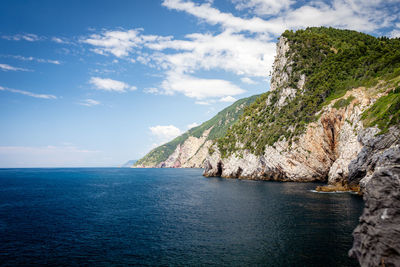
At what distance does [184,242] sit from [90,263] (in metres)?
9.59

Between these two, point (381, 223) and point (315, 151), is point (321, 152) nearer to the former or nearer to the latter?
point (315, 151)

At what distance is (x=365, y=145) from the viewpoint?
1831 inches

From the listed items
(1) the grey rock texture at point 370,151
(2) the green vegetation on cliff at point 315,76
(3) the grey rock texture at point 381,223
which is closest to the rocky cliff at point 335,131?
(3) the grey rock texture at point 381,223

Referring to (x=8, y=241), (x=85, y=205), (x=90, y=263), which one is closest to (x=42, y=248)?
(x=8, y=241)

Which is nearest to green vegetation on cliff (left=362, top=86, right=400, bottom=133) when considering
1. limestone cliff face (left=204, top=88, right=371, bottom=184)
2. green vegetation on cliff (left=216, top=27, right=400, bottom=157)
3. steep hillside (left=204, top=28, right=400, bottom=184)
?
steep hillside (left=204, top=28, right=400, bottom=184)

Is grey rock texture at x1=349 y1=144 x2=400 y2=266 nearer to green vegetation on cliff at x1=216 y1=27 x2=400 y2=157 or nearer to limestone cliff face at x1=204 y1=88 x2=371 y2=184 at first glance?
green vegetation on cliff at x1=216 y1=27 x2=400 y2=157

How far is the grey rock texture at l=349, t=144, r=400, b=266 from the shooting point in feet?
45.7

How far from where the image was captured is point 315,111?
80938 mm

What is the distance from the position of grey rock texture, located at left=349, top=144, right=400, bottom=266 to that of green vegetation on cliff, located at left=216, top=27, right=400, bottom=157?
40385 millimetres

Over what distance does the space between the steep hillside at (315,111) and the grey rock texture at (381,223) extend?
35.4 meters

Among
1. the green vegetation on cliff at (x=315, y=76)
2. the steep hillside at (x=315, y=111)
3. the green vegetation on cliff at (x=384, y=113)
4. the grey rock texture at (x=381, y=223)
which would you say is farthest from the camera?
the green vegetation on cliff at (x=315, y=76)

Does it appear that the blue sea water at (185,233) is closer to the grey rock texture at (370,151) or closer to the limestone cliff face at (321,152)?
the grey rock texture at (370,151)

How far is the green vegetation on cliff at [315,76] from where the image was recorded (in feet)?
247

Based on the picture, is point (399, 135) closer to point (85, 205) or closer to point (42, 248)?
point (42, 248)
